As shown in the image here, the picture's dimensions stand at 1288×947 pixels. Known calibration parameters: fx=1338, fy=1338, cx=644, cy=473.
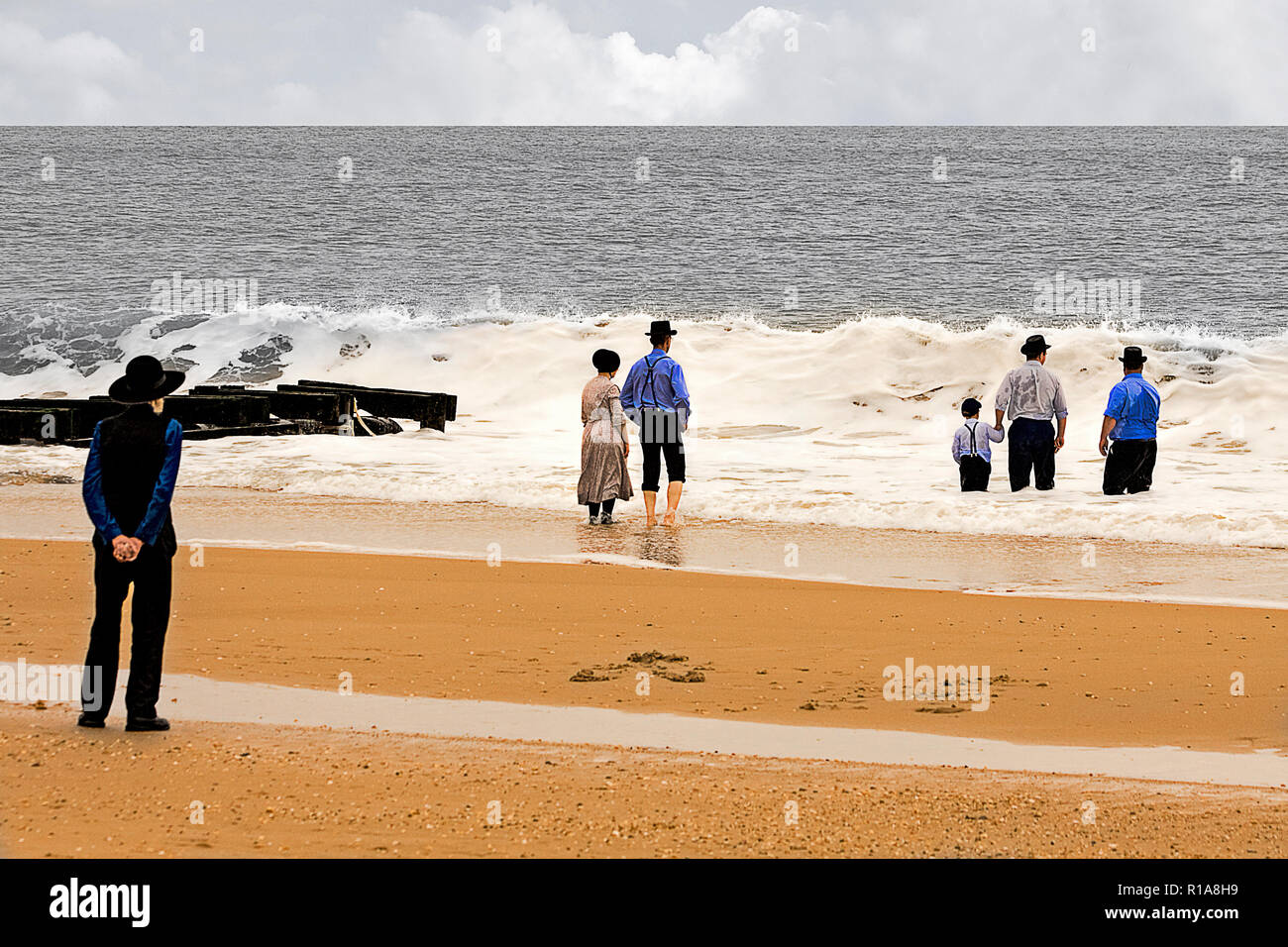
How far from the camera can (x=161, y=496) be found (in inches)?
216

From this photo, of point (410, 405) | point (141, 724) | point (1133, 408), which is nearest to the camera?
point (141, 724)

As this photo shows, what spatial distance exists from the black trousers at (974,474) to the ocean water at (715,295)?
0.27 metres

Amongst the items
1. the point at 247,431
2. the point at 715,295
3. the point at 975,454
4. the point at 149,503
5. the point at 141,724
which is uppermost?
the point at 715,295

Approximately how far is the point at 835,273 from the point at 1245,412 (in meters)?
27.1

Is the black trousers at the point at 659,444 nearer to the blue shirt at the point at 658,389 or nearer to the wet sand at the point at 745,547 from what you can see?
the blue shirt at the point at 658,389

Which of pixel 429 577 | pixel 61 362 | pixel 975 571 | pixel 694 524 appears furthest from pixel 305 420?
pixel 61 362

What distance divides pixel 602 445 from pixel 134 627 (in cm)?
638

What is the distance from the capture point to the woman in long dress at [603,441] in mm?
11641

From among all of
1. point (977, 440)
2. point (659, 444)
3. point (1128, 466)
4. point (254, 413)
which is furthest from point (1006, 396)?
point (254, 413)

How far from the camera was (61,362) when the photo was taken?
27.3 meters

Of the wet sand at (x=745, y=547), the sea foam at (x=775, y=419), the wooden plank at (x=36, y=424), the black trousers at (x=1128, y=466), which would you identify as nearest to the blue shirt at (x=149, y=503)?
the wet sand at (x=745, y=547)

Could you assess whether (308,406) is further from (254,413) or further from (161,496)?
(161,496)

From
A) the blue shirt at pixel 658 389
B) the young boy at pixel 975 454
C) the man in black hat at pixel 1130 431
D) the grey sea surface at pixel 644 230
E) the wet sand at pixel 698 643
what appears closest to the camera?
the wet sand at pixel 698 643
